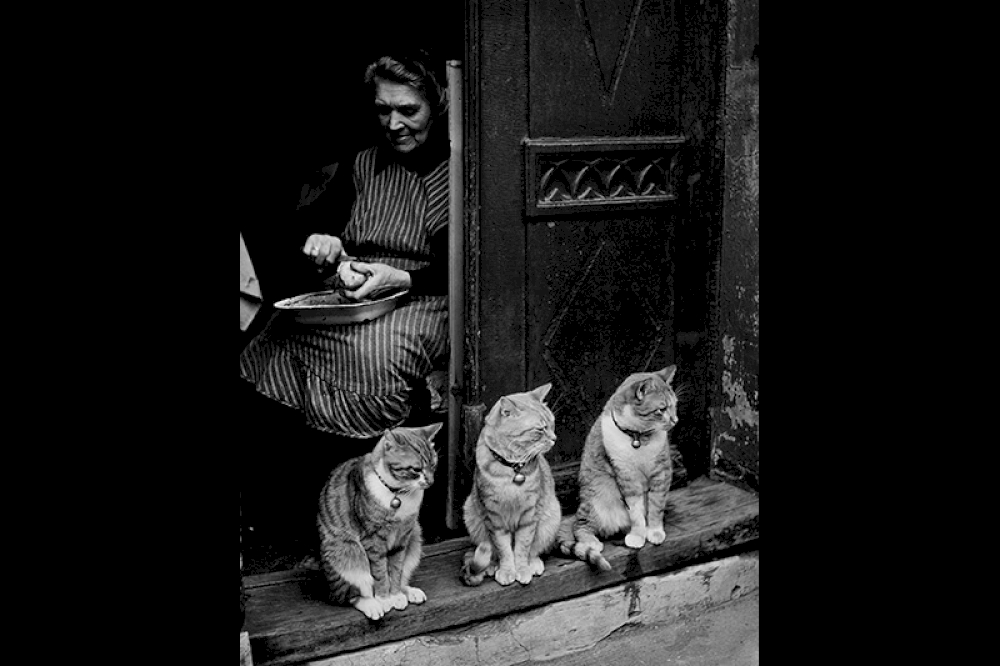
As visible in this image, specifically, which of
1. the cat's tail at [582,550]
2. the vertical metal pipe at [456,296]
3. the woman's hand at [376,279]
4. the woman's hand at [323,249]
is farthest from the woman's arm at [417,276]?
the cat's tail at [582,550]

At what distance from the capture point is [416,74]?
3.89m

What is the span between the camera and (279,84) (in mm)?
5020

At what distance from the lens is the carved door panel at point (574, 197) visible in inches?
142

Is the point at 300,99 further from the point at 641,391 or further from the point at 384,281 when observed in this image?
the point at 641,391

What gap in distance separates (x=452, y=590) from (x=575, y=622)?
489mm

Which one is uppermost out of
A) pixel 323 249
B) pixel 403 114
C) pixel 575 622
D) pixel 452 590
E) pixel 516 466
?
→ pixel 403 114

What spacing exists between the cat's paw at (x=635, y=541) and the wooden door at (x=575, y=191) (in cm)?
42

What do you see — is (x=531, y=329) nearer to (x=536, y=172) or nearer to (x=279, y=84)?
(x=536, y=172)

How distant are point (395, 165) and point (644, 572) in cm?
186

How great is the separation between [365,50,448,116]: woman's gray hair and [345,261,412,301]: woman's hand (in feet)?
2.18

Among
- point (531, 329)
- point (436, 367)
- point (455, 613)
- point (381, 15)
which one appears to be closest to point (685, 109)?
point (531, 329)

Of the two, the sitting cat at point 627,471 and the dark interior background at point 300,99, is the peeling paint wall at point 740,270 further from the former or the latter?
the dark interior background at point 300,99

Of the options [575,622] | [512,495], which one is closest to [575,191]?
[512,495]

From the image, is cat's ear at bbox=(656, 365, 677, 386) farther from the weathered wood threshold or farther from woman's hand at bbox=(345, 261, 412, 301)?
woman's hand at bbox=(345, 261, 412, 301)
